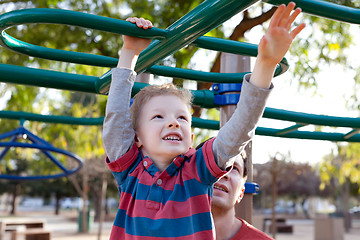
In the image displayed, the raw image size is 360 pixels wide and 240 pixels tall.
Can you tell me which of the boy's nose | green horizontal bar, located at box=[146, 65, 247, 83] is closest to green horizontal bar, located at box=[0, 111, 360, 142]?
green horizontal bar, located at box=[146, 65, 247, 83]

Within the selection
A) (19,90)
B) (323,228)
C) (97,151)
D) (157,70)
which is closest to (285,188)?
(323,228)

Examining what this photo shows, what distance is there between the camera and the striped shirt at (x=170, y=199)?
1003mm

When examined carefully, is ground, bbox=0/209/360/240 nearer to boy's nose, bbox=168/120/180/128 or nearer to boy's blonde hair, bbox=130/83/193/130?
boy's blonde hair, bbox=130/83/193/130

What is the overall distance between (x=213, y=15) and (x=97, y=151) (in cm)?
707

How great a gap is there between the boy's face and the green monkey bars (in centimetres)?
16

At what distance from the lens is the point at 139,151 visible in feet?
3.96

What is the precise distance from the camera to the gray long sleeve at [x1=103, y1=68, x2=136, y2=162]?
1.14 m

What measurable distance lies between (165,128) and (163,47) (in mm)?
234

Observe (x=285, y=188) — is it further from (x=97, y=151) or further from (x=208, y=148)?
(x=208, y=148)

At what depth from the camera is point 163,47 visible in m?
1.15

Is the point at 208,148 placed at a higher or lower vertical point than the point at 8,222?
higher

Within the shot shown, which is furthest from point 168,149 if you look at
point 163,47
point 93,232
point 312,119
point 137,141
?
point 93,232

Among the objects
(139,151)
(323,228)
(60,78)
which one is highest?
(60,78)

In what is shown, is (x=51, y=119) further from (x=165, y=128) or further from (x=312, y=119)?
(x=165, y=128)
